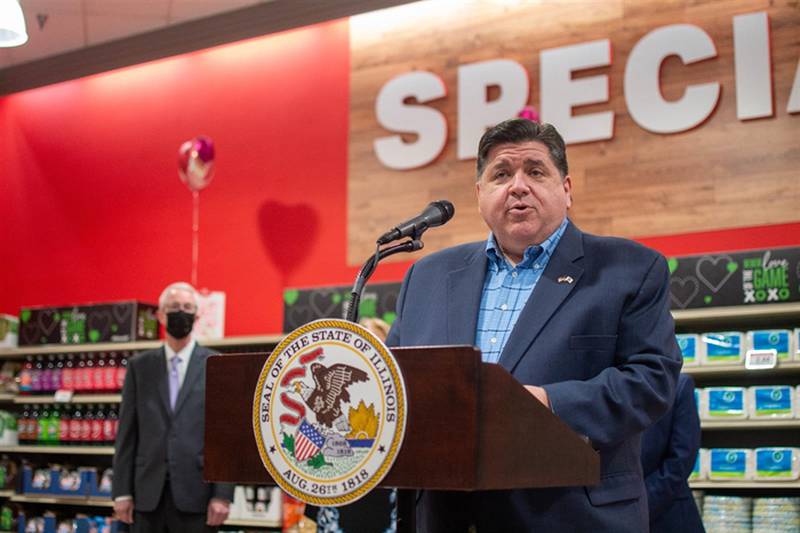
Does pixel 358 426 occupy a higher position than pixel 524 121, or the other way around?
pixel 524 121

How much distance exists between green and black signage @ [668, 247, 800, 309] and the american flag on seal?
3.70m

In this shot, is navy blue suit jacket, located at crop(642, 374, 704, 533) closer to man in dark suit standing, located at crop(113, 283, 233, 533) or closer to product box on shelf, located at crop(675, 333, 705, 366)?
product box on shelf, located at crop(675, 333, 705, 366)

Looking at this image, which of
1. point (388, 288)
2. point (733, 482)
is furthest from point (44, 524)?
point (733, 482)

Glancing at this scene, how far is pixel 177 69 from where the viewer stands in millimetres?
7785

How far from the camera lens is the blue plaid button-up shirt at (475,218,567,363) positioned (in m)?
1.88

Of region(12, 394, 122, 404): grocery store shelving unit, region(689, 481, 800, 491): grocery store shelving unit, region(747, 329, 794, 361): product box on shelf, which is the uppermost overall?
region(747, 329, 794, 361): product box on shelf

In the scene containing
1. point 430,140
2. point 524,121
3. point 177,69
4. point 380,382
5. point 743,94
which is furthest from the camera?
point 177,69

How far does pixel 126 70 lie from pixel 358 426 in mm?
7331

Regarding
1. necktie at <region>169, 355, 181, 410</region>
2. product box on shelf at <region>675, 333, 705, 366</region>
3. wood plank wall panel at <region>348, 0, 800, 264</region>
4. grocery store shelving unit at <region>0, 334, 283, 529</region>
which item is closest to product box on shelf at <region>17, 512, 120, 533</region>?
grocery store shelving unit at <region>0, 334, 283, 529</region>

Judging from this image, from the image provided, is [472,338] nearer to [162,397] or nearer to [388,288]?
[162,397]

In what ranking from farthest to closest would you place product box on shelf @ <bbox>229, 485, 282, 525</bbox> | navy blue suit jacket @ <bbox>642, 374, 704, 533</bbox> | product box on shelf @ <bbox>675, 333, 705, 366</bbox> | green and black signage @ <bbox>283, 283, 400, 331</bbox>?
product box on shelf @ <bbox>229, 485, 282, 525</bbox> < green and black signage @ <bbox>283, 283, 400, 331</bbox> < product box on shelf @ <bbox>675, 333, 705, 366</bbox> < navy blue suit jacket @ <bbox>642, 374, 704, 533</bbox>

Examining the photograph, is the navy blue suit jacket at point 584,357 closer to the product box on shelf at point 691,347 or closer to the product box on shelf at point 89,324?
the product box on shelf at point 691,347

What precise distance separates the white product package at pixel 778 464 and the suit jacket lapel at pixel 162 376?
9.29 feet

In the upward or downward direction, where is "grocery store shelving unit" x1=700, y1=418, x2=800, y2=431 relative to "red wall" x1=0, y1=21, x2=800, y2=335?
downward
